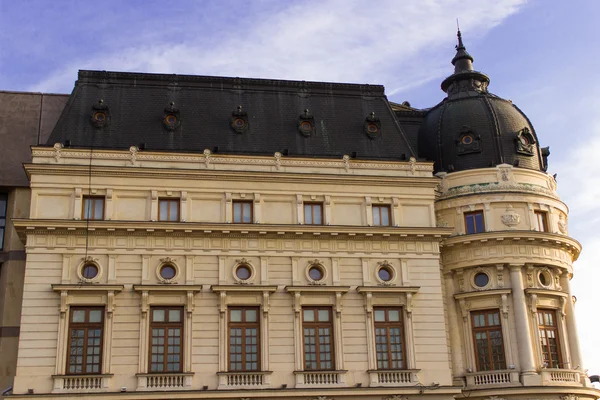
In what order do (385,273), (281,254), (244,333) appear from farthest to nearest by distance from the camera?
(385,273)
(281,254)
(244,333)

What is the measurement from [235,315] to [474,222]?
15.0m

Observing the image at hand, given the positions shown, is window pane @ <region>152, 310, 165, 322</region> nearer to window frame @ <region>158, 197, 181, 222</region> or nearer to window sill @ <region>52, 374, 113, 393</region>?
window sill @ <region>52, 374, 113, 393</region>

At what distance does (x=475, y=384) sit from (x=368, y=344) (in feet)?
22.2

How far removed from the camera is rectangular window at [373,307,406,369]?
4206 cm

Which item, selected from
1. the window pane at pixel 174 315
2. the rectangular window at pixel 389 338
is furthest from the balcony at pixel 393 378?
the window pane at pixel 174 315

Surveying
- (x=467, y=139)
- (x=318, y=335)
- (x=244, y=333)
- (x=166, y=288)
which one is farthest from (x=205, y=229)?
(x=467, y=139)

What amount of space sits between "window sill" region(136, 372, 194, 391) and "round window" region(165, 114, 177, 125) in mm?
14185

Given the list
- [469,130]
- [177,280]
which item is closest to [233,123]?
[177,280]

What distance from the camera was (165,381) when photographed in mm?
39312

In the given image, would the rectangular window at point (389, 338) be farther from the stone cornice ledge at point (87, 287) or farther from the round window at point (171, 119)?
the round window at point (171, 119)

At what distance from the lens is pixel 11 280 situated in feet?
148

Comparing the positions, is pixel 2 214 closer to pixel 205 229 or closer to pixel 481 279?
pixel 205 229

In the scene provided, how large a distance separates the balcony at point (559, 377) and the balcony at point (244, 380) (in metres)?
14.8

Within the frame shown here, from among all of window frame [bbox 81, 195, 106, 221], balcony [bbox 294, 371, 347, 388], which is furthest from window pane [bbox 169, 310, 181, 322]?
balcony [bbox 294, 371, 347, 388]
